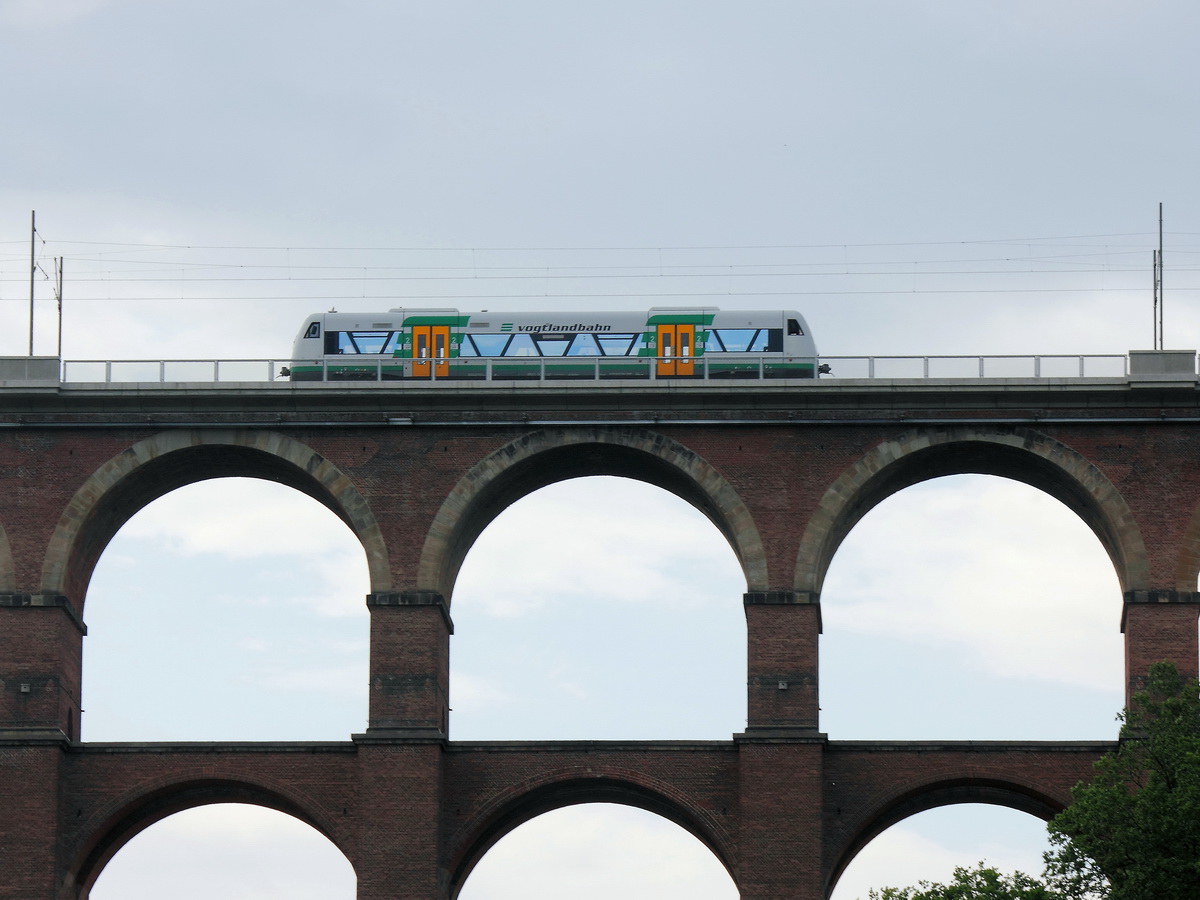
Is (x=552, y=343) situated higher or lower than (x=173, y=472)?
higher

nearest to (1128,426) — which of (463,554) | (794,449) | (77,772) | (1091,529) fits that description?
(1091,529)

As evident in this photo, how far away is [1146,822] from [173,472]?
31.2m

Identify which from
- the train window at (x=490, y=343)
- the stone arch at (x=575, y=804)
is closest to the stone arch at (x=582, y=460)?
the stone arch at (x=575, y=804)

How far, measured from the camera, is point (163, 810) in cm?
7625

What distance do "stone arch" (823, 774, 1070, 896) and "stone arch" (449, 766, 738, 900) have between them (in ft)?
11.2

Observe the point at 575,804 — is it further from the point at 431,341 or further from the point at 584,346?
the point at 431,341

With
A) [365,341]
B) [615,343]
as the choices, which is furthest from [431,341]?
[615,343]

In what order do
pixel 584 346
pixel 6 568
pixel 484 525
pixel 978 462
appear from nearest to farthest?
pixel 6 568 < pixel 978 462 < pixel 484 525 < pixel 584 346

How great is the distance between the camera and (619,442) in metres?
76.8

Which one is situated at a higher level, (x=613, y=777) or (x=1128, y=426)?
(x=1128, y=426)

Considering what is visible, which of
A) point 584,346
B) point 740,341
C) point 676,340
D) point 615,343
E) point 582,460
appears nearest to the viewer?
point 582,460

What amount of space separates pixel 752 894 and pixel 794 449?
13.1 meters

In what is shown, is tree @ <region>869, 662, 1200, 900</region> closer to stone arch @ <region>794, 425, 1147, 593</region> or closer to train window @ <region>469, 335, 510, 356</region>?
stone arch @ <region>794, 425, 1147, 593</region>

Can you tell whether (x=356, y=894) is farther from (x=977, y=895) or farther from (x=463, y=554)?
(x=977, y=895)
